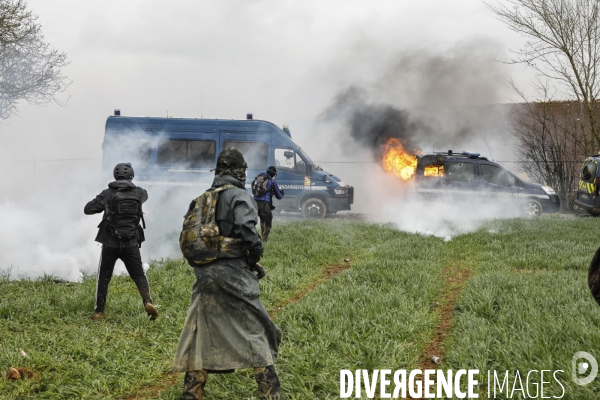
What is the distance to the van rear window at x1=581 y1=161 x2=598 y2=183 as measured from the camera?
15641mm

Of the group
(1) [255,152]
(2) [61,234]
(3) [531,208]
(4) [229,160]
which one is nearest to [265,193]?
(2) [61,234]

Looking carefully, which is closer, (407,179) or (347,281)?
(347,281)

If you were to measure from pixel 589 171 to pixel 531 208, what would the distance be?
1915 mm

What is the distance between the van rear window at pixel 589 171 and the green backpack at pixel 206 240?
14925mm

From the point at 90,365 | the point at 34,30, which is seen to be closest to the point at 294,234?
the point at 90,365

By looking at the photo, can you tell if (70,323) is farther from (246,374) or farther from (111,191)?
(246,374)

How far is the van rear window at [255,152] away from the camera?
15.8m

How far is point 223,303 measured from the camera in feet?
11.7

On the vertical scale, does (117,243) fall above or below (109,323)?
above

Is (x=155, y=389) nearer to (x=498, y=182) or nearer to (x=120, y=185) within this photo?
(x=120, y=185)

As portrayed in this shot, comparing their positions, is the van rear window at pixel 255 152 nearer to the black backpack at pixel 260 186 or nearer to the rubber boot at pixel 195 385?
the black backpack at pixel 260 186

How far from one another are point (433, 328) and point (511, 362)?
1333 mm

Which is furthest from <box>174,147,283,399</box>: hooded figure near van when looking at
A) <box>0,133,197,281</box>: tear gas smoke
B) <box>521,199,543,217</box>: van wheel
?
<box>521,199,543,217</box>: van wheel

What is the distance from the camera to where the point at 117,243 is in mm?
5883
